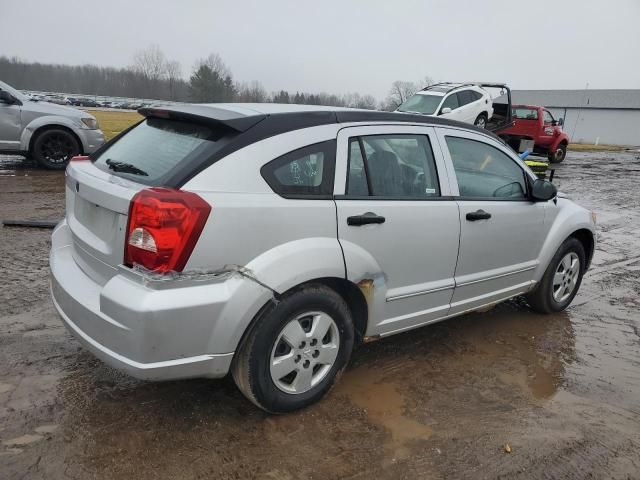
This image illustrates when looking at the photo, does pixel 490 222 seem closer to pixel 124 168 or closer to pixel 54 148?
pixel 124 168

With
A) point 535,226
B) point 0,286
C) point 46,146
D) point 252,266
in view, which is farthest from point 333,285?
point 46,146

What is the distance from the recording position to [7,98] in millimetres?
9352

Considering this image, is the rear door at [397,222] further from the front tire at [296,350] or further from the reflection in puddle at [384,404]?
the reflection in puddle at [384,404]

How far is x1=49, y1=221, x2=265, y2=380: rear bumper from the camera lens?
2.35 m

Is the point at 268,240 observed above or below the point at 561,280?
above

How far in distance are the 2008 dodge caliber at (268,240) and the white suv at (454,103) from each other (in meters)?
11.4

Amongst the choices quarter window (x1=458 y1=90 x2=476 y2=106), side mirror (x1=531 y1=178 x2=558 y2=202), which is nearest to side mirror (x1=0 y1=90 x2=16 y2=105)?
side mirror (x1=531 y1=178 x2=558 y2=202)

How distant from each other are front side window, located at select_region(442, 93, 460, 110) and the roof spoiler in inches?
506

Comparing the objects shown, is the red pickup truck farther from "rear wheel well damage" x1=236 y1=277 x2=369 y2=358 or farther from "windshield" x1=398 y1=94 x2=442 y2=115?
"rear wheel well damage" x1=236 y1=277 x2=369 y2=358

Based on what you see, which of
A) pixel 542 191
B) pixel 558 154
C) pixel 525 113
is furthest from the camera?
pixel 558 154

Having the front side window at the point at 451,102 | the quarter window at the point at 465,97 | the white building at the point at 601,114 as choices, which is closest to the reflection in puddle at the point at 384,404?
the front side window at the point at 451,102

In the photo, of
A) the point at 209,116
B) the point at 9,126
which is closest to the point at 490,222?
the point at 209,116

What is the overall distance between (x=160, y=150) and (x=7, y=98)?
835cm

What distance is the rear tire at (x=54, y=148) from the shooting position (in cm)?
976
